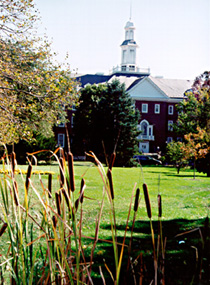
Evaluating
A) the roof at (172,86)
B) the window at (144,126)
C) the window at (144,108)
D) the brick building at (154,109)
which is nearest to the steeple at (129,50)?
the roof at (172,86)

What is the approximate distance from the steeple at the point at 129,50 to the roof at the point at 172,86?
1333 cm

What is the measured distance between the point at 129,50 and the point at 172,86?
1781cm

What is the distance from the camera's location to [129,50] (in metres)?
73.9

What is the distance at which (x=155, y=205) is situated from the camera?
11328 mm

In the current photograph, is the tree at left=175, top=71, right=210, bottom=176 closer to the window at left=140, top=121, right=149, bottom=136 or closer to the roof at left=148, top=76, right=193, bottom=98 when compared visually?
the window at left=140, top=121, right=149, bottom=136

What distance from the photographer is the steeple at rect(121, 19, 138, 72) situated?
73000 mm

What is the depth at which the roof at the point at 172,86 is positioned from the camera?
5647 centimetres

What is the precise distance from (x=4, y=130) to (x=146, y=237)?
20.0ft

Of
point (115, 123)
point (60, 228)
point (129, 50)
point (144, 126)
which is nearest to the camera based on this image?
point (60, 228)

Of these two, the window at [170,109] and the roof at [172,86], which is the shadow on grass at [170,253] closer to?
the window at [170,109]

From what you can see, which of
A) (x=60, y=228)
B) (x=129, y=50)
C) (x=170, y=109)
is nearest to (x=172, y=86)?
(x=170, y=109)

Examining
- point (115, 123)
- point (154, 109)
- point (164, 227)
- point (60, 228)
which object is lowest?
point (164, 227)

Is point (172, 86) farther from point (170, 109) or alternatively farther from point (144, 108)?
point (144, 108)

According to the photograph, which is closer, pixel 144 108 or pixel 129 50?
pixel 144 108
